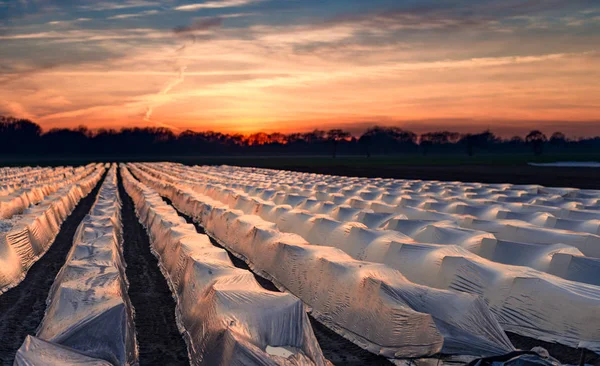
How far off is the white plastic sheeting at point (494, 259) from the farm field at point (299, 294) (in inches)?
1.3

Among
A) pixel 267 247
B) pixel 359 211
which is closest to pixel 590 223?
pixel 359 211

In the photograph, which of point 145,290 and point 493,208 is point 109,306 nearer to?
point 145,290

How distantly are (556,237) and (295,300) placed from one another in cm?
1214

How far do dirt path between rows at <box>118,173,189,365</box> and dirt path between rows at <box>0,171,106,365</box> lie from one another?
2.09m

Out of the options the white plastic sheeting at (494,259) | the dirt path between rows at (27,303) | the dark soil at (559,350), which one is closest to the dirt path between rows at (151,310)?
the dirt path between rows at (27,303)

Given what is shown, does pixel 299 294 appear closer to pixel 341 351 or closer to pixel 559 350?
pixel 341 351

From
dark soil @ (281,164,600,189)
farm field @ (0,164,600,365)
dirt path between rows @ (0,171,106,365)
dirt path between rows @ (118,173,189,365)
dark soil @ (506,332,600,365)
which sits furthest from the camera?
dark soil @ (281,164,600,189)

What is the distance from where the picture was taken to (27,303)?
46.1 feet

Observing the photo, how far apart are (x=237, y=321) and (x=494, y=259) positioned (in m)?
9.33

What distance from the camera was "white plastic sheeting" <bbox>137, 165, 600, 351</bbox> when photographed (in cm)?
1173

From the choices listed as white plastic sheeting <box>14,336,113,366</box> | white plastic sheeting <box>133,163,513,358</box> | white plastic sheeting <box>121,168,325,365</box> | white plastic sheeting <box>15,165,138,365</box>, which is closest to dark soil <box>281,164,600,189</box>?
white plastic sheeting <box>133,163,513,358</box>

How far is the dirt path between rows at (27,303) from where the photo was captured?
37.2ft

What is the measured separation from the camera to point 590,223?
837 inches

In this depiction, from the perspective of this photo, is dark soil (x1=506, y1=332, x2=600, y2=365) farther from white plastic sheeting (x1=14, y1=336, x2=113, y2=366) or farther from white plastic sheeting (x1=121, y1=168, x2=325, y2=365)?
white plastic sheeting (x1=14, y1=336, x2=113, y2=366)
